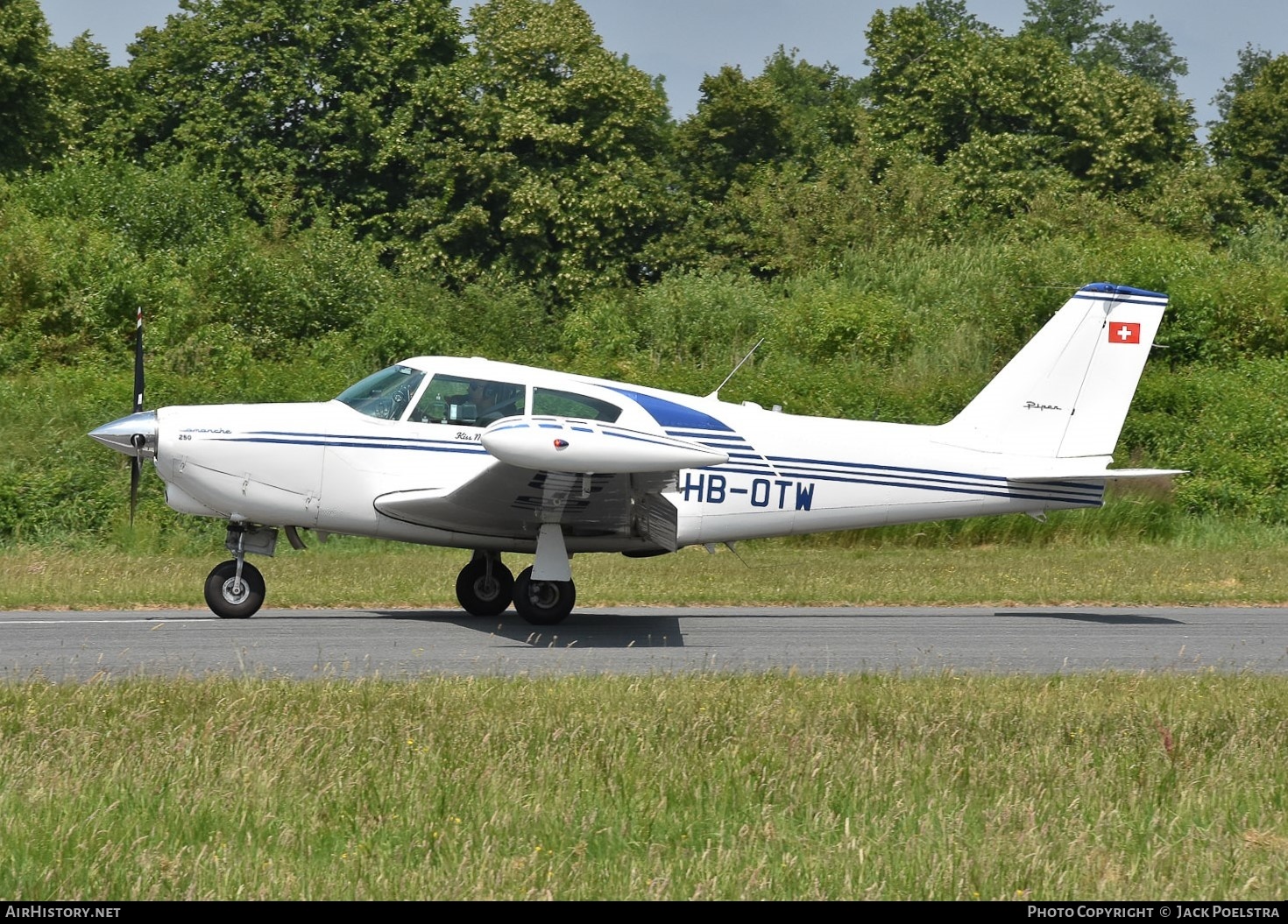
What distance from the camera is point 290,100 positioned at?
41.4 meters

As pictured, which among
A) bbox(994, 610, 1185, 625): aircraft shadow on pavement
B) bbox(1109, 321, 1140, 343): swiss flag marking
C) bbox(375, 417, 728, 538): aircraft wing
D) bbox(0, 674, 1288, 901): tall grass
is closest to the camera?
bbox(0, 674, 1288, 901): tall grass

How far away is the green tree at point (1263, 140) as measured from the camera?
4638 centimetres

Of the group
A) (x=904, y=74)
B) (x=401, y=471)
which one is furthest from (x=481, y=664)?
(x=904, y=74)

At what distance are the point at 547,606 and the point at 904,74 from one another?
130 ft

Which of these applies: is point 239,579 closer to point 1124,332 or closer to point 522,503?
point 522,503

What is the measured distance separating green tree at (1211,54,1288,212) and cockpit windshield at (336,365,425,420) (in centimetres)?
4021

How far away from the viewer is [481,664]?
32.3 ft

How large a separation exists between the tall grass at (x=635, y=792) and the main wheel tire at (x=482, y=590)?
496cm

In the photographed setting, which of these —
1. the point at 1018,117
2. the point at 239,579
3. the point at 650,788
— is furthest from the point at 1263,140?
the point at 650,788

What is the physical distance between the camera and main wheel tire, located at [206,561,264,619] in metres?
12.5

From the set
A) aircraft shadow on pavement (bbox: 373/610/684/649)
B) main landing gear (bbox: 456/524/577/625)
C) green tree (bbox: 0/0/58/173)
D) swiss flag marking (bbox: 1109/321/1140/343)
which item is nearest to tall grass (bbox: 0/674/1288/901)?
aircraft shadow on pavement (bbox: 373/610/684/649)

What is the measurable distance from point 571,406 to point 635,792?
251 inches

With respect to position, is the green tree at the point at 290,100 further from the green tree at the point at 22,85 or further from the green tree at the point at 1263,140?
the green tree at the point at 1263,140

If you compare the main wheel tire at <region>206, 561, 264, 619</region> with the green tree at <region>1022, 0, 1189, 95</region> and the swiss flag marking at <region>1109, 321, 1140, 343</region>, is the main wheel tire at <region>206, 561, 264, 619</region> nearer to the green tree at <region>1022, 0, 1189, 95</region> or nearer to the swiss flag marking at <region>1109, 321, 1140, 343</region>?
the swiss flag marking at <region>1109, 321, 1140, 343</region>
